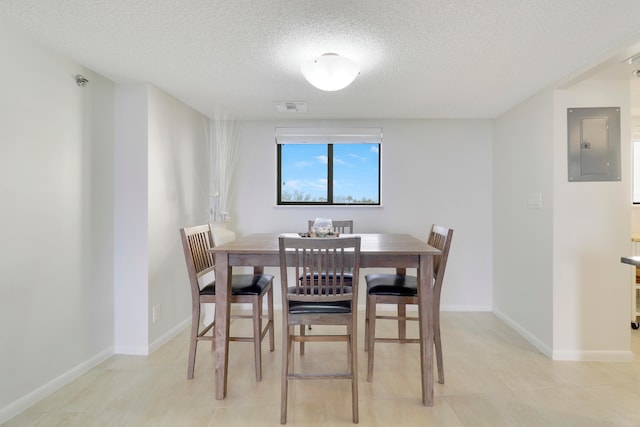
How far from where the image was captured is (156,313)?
2803 millimetres

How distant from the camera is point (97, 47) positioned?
6.80 ft

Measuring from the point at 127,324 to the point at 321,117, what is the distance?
2.60 meters

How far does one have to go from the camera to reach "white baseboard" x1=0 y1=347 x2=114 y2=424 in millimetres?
1848

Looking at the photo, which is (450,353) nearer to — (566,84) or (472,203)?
(472,203)

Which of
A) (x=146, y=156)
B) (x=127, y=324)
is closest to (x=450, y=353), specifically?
(x=127, y=324)

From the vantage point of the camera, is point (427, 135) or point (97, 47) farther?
point (427, 135)

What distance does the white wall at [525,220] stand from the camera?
2695 mm

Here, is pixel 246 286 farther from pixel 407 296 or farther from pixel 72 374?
pixel 72 374

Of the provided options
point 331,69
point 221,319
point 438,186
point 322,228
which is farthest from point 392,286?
point 438,186

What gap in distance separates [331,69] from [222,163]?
80.5 inches

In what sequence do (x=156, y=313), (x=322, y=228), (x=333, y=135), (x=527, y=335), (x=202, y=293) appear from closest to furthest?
(x=202, y=293)
(x=322, y=228)
(x=156, y=313)
(x=527, y=335)
(x=333, y=135)

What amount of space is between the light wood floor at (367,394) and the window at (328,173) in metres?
1.72

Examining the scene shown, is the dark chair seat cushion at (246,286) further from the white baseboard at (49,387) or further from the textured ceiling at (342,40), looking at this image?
the textured ceiling at (342,40)

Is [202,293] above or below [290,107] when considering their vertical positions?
below
